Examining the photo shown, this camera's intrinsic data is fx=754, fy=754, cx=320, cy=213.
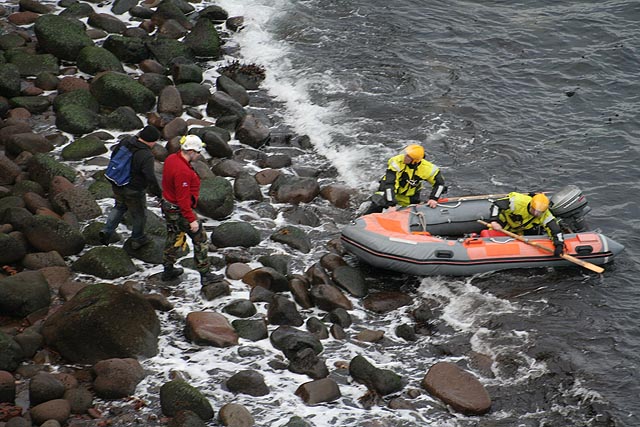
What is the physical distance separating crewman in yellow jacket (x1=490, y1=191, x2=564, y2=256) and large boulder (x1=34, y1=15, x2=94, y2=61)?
9.57 meters

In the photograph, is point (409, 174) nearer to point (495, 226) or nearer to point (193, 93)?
point (495, 226)

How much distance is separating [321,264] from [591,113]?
8161 mm

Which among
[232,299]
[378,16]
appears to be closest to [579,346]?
[232,299]

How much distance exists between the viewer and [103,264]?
32.8 feet

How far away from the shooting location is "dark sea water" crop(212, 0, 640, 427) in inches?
381

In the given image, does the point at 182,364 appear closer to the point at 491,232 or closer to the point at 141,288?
the point at 141,288

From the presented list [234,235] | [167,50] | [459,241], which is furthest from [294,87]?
[459,241]

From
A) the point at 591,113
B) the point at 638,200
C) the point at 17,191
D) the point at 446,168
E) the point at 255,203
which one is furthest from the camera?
the point at 591,113

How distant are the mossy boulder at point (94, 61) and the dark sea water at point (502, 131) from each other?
361 centimetres

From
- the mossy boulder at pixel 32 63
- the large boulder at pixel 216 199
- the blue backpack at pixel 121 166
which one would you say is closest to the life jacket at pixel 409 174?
the large boulder at pixel 216 199

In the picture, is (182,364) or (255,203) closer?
(182,364)

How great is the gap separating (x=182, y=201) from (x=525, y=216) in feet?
18.4

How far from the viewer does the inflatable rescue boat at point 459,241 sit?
11219 mm

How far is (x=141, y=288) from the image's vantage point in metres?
9.96
